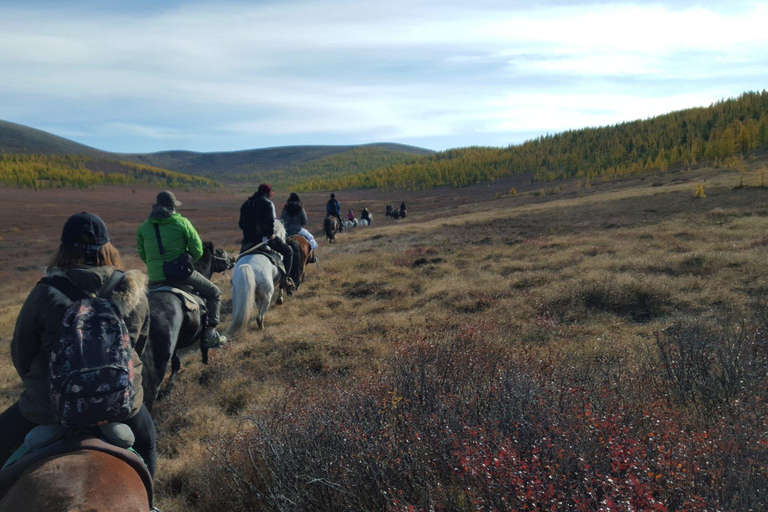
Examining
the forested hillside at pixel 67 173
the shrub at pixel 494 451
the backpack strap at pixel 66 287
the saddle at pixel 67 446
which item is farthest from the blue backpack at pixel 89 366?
the forested hillside at pixel 67 173

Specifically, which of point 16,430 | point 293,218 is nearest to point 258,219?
point 293,218

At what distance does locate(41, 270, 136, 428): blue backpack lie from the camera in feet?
7.64

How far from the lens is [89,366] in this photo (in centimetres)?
234

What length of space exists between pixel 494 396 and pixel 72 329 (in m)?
2.93

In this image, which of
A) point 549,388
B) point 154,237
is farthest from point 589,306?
point 154,237

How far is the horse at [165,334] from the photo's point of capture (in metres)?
4.76

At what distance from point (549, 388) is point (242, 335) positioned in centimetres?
593

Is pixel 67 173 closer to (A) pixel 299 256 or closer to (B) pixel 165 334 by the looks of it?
(A) pixel 299 256

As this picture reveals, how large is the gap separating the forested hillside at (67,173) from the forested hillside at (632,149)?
229ft

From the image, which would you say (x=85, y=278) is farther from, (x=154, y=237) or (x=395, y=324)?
(x=395, y=324)

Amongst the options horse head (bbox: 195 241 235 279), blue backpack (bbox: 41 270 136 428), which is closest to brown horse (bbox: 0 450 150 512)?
blue backpack (bbox: 41 270 136 428)

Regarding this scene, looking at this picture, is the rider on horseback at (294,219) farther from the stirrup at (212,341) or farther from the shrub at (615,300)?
the shrub at (615,300)

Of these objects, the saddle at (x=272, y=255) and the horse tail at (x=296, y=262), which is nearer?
the saddle at (x=272, y=255)

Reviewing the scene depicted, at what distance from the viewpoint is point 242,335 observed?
7.91 m
